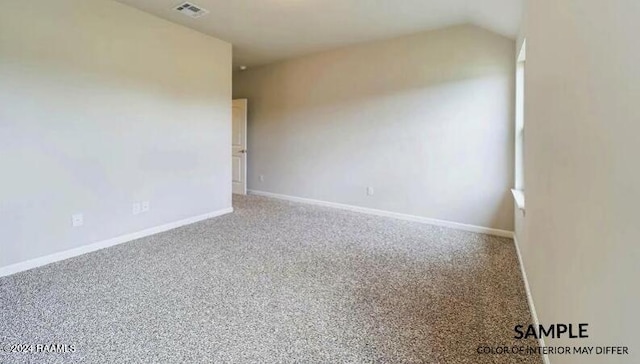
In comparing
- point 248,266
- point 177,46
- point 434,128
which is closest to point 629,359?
point 248,266

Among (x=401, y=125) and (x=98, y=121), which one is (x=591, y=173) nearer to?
(x=401, y=125)

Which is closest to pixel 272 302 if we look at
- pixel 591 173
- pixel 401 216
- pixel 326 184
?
pixel 591 173

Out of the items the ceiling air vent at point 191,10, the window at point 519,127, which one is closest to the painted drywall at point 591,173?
the window at point 519,127

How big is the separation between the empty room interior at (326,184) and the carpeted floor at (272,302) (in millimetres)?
19

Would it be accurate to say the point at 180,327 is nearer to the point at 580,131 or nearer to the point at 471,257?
the point at 580,131

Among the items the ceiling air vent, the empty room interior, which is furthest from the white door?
the ceiling air vent

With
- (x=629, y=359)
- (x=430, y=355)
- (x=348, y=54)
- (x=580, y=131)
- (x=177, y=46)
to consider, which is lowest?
(x=430, y=355)

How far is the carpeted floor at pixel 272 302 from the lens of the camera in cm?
175

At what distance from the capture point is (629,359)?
734mm

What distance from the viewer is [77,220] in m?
3.20

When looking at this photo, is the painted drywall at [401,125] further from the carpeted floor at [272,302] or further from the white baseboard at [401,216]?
the carpeted floor at [272,302]

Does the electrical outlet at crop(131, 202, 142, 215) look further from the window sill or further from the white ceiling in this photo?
the window sill

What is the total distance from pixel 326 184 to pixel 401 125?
1.65 metres

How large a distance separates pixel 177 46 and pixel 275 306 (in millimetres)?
3521
